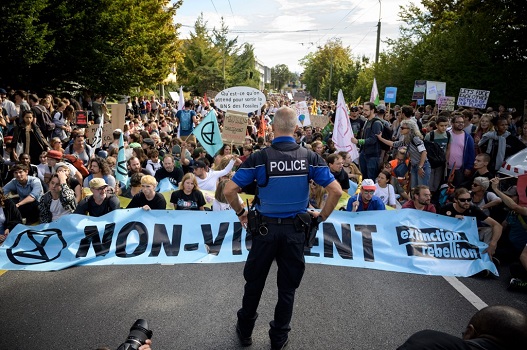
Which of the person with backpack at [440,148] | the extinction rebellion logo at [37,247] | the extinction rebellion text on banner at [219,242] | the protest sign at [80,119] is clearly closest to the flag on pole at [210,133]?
the extinction rebellion text on banner at [219,242]

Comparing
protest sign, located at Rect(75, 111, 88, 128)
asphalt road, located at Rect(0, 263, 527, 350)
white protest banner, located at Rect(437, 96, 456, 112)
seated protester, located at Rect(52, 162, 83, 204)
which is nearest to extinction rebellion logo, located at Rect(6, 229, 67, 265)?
asphalt road, located at Rect(0, 263, 527, 350)

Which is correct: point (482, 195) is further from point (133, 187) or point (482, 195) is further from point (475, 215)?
point (133, 187)

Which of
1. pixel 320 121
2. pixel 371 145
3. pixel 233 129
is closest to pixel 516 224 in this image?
pixel 371 145

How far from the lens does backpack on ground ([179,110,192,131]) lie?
1380 cm

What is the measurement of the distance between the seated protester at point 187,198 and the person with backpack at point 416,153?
4.21 metres

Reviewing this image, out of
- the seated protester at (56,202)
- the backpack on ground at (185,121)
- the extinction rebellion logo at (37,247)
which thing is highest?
the backpack on ground at (185,121)

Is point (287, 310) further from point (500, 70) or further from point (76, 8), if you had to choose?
point (500, 70)

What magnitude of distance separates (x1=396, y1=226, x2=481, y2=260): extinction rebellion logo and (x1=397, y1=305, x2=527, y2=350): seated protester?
4.01m

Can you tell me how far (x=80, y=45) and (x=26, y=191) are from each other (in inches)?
587

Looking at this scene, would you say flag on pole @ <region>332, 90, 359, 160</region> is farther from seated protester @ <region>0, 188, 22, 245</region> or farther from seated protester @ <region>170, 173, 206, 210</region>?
seated protester @ <region>0, 188, 22, 245</region>

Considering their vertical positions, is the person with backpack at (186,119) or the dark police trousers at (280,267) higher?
the person with backpack at (186,119)

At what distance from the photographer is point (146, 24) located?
2392 centimetres

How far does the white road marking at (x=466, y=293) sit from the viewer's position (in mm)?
4977

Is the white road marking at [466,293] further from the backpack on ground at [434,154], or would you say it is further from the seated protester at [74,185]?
the seated protester at [74,185]
